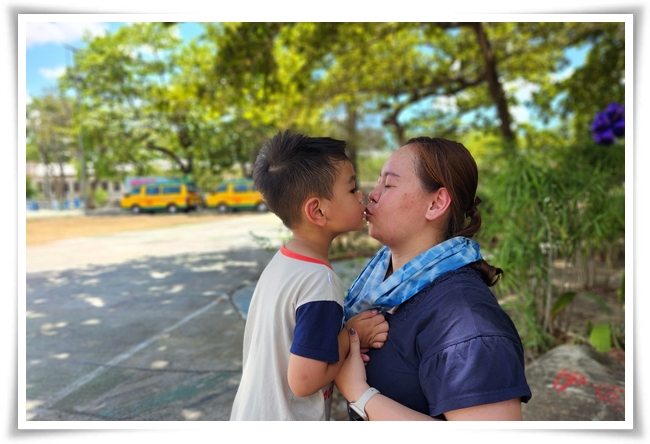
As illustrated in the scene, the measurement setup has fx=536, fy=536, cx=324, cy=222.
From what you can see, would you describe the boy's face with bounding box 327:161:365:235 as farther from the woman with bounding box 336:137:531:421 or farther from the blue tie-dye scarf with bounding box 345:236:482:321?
the blue tie-dye scarf with bounding box 345:236:482:321

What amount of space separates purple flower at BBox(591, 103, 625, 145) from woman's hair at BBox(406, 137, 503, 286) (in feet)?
15.2

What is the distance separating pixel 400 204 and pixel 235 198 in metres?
23.2

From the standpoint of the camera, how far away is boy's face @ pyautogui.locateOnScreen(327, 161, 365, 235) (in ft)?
4.20

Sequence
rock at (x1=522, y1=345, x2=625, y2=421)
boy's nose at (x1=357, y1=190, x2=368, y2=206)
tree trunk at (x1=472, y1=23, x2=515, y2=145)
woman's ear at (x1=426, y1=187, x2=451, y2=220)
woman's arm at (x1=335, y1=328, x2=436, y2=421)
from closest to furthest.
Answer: woman's arm at (x1=335, y1=328, x2=436, y2=421)
woman's ear at (x1=426, y1=187, x2=451, y2=220)
boy's nose at (x1=357, y1=190, x2=368, y2=206)
rock at (x1=522, y1=345, x2=625, y2=421)
tree trunk at (x1=472, y1=23, x2=515, y2=145)

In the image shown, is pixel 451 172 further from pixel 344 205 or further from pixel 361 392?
pixel 361 392

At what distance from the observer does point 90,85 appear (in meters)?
27.1

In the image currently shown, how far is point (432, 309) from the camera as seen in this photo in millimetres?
1088

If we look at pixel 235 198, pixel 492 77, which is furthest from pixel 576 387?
pixel 235 198

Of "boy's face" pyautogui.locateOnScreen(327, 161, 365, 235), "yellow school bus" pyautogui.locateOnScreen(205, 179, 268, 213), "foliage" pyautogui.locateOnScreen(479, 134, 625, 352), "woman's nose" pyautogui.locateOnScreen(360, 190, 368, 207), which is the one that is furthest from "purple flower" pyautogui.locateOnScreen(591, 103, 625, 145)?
"yellow school bus" pyautogui.locateOnScreen(205, 179, 268, 213)

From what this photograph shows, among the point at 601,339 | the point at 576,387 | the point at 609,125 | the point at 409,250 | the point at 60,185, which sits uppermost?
the point at 60,185

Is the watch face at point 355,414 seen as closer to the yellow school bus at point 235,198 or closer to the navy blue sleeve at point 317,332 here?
the navy blue sleeve at point 317,332

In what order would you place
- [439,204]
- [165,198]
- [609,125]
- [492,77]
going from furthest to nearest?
[165,198]
[492,77]
[609,125]
[439,204]
